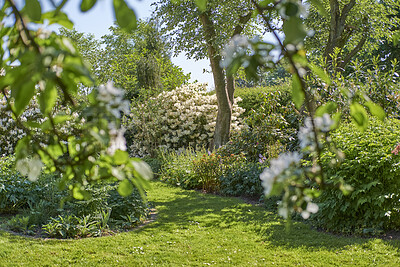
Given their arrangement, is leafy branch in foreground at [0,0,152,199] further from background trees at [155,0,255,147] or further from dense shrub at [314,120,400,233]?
background trees at [155,0,255,147]

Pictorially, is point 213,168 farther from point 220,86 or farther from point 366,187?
point 366,187

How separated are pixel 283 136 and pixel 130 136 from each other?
19.6ft

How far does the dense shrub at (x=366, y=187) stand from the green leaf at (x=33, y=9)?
13.2 ft

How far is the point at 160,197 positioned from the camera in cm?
709

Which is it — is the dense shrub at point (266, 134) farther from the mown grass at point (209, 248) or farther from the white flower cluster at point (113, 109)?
the white flower cluster at point (113, 109)

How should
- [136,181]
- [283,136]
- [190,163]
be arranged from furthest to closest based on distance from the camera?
[190,163] < [283,136] < [136,181]

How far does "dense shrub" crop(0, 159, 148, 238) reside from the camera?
15.2 ft

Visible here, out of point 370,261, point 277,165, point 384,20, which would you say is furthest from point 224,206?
point 384,20

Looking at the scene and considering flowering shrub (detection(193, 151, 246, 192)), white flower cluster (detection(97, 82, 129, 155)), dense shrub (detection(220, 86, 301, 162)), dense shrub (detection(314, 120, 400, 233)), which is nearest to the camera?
white flower cluster (detection(97, 82, 129, 155))

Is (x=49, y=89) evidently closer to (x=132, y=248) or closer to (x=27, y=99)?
(x=27, y=99)

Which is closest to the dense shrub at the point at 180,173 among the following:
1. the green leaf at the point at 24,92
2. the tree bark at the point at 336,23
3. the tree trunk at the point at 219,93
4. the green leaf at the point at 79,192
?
the tree trunk at the point at 219,93

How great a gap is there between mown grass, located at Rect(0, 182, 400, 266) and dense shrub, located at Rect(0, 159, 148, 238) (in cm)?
22

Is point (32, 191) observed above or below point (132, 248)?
above

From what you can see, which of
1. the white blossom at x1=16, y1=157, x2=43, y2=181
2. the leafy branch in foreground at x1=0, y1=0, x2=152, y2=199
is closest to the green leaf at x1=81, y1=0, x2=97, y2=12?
the leafy branch in foreground at x1=0, y1=0, x2=152, y2=199
